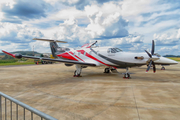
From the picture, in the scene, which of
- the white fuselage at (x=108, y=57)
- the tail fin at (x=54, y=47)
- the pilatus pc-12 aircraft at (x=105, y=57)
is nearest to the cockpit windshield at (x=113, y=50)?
the pilatus pc-12 aircraft at (x=105, y=57)

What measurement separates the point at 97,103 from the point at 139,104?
1.82 metres

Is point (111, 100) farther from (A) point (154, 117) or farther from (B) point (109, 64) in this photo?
(B) point (109, 64)

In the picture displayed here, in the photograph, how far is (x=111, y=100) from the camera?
6043mm

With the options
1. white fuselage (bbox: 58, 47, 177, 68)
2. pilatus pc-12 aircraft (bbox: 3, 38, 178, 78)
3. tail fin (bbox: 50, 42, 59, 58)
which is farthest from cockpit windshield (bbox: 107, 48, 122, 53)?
tail fin (bbox: 50, 42, 59, 58)

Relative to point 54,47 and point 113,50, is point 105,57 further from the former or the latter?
point 54,47

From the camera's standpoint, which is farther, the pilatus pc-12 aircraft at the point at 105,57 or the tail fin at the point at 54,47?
the tail fin at the point at 54,47

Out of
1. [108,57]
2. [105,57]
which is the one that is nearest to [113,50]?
[108,57]

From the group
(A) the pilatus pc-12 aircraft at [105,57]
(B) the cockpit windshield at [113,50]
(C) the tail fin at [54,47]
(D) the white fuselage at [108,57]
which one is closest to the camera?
(A) the pilatus pc-12 aircraft at [105,57]

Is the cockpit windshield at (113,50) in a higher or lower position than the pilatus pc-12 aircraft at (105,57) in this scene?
higher

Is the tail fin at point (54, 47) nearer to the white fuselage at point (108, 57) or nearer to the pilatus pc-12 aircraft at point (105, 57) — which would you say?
the pilatus pc-12 aircraft at point (105, 57)

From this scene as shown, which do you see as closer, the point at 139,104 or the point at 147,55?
the point at 139,104

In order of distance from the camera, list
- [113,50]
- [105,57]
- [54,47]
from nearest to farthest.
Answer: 1. [113,50]
2. [105,57]
3. [54,47]

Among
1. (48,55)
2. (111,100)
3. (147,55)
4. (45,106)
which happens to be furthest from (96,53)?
(48,55)

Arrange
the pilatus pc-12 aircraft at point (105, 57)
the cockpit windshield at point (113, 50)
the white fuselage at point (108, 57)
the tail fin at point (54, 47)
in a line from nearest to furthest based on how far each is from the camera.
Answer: the pilatus pc-12 aircraft at point (105, 57), the white fuselage at point (108, 57), the cockpit windshield at point (113, 50), the tail fin at point (54, 47)
